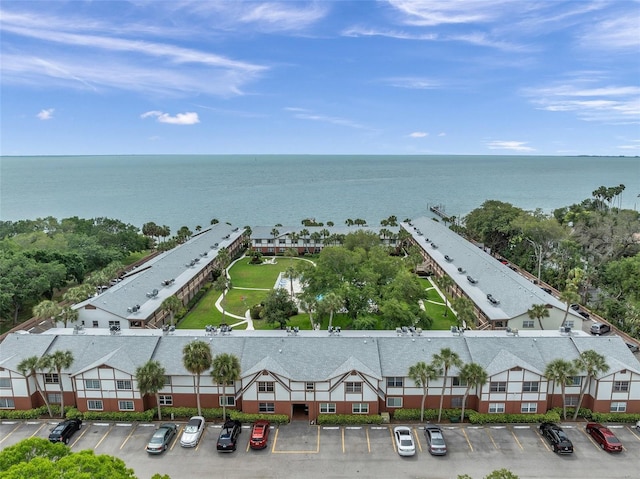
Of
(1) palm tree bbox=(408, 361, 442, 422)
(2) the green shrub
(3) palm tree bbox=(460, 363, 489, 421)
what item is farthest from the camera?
(2) the green shrub

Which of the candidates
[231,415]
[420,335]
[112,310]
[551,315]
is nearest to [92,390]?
[231,415]

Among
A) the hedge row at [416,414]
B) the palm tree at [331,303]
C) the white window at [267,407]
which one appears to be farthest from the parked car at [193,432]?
the palm tree at [331,303]

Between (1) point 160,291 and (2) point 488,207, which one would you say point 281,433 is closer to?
(1) point 160,291

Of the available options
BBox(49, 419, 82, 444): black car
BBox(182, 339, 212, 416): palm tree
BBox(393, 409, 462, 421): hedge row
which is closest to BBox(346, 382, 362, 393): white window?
BBox(393, 409, 462, 421): hedge row

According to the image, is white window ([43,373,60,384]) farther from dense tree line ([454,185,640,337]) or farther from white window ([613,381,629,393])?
dense tree line ([454,185,640,337])

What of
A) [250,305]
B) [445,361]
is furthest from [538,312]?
[250,305]

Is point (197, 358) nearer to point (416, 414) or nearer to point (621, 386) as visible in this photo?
point (416, 414)
